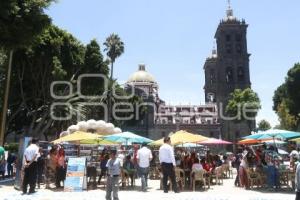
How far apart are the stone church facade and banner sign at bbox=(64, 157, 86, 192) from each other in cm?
5465

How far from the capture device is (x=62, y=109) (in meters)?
31.6

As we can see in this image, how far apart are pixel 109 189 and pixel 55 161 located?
5792 mm

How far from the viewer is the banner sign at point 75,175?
15.1m

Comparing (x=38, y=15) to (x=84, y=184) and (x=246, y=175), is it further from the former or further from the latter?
(x=246, y=175)

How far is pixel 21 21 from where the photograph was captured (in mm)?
13703

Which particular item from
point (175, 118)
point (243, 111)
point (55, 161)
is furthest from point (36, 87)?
point (175, 118)

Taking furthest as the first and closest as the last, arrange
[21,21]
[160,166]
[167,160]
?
[160,166] → [21,21] → [167,160]

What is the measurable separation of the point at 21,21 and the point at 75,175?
241 inches

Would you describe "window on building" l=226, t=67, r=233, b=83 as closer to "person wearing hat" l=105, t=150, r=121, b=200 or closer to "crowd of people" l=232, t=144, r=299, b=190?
"crowd of people" l=232, t=144, r=299, b=190

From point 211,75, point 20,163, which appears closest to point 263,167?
point 20,163

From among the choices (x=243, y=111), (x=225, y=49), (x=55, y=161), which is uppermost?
(x=225, y=49)

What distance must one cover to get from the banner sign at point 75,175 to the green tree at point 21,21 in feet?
16.3

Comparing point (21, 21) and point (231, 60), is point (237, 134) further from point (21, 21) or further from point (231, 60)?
point (21, 21)

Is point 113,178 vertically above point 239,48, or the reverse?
point 239,48
